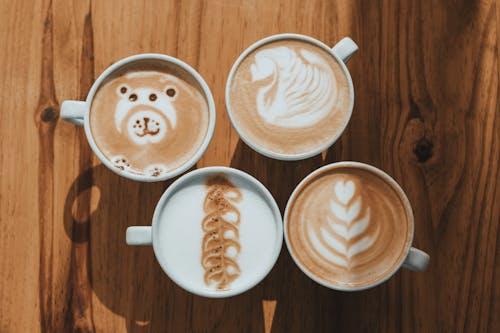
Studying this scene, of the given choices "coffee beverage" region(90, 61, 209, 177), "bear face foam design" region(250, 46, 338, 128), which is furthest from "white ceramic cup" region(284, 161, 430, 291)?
"coffee beverage" region(90, 61, 209, 177)

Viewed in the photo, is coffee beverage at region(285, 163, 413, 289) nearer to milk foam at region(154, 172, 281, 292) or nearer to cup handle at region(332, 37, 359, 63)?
milk foam at region(154, 172, 281, 292)

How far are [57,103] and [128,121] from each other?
0.19 m

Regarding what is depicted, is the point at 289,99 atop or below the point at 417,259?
atop

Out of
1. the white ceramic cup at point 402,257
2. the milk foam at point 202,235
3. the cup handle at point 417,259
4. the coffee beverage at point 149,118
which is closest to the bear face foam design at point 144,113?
the coffee beverage at point 149,118

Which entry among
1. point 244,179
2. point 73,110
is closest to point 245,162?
point 244,179

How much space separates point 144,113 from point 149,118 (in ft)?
0.04

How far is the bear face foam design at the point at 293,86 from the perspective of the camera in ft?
2.89

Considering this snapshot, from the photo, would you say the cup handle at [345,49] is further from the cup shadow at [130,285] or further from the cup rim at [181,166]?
the cup shadow at [130,285]

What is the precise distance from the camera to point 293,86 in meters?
0.89

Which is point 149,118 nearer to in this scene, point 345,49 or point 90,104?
point 90,104

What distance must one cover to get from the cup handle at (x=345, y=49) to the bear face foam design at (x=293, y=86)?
0.10 feet

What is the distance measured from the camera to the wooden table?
37.0 inches

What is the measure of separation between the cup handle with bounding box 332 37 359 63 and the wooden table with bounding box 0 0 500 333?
8 cm

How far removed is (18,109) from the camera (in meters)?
0.96
